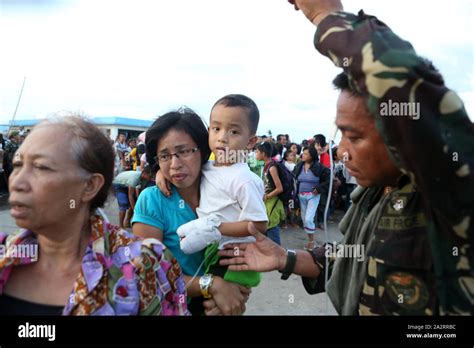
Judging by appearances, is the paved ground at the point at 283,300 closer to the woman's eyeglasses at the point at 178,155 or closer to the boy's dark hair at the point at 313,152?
the woman's eyeglasses at the point at 178,155

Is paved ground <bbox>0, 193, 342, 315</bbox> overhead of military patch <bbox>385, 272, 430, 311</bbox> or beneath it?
beneath

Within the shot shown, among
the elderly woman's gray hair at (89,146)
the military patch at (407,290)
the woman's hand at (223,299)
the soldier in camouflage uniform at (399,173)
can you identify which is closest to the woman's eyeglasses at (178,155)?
the elderly woman's gray hair at (89,146)

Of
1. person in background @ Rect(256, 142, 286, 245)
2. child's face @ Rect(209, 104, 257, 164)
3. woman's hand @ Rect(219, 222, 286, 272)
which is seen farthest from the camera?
person in background @ Rect(256, 142, 286, 245)

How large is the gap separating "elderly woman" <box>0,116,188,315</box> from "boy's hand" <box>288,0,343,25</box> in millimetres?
830

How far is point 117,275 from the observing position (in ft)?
3.63

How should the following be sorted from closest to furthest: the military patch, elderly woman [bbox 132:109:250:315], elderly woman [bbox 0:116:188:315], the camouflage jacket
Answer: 1. the camouflage jacket
2. the military patch
3. elderly woman [bbox 0:116:188:315]
4. elderly woman [bbox 132:109:250:315]

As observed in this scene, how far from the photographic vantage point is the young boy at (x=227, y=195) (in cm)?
146

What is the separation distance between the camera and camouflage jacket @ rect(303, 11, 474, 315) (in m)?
0.78

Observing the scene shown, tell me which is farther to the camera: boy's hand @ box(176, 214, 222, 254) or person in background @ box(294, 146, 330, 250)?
person in background @ box(294, 146, 330, 250)

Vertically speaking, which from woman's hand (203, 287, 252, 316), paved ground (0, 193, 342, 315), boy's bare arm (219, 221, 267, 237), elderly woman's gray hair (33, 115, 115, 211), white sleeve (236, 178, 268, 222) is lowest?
paved ground (0, 193, 342, 315)

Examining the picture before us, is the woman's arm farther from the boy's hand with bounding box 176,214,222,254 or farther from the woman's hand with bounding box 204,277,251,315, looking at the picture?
the boy's hand with bounding box 176,214,222,254

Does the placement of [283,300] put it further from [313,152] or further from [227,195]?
[313,152]

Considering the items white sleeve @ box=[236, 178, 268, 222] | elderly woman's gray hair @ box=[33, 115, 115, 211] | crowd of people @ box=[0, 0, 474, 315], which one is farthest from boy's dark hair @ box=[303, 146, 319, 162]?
elderly woman's gray hair @ box=[33, 115, 115, 211]

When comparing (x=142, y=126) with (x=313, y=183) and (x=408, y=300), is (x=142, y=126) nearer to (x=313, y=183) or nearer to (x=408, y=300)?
(x=313, y=183)
